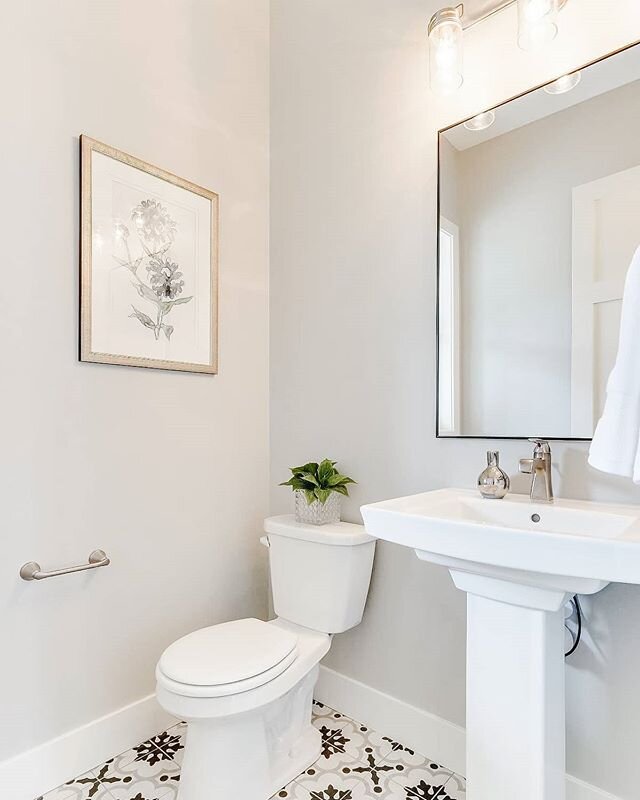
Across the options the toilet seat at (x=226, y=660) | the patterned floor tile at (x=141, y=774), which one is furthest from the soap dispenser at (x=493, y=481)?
the patterned floor tile at (x=141, y=774)

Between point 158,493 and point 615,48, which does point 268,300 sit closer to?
point 158,493

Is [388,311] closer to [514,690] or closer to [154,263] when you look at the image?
[154,263]

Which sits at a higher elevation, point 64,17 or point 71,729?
point 64,17

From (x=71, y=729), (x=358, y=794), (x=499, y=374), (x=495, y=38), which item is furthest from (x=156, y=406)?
(x=495, y=38)

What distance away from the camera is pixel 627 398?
1.02m

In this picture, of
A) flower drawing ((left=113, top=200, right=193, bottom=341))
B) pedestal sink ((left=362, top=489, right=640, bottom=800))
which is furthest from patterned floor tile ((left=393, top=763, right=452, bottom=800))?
flower drawing ((left=113, top=200, right=193, bottom=341))

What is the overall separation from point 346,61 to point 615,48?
3.00 ft

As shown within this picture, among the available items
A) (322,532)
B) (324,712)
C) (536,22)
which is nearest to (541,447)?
(322,532)

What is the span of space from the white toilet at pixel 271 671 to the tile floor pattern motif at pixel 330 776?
0.07 meters

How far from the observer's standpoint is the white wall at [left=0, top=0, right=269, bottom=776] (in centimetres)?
141

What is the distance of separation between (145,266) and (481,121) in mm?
1115

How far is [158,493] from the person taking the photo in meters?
1.73

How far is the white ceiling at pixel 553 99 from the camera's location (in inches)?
48.9

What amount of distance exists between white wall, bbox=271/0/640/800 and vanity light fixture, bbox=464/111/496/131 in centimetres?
4
